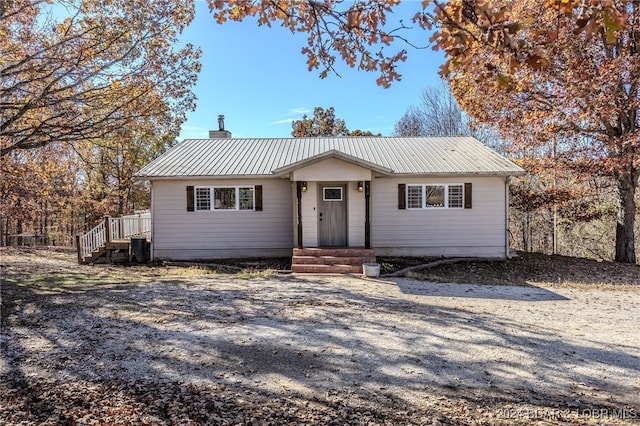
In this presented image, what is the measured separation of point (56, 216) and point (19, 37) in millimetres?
19014

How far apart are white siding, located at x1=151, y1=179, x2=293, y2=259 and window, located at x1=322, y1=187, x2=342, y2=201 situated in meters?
1.25

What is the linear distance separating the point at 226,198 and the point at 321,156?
11.8 ft

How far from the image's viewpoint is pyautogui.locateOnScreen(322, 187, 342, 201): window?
1158 cm

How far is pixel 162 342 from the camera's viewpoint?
4504mm

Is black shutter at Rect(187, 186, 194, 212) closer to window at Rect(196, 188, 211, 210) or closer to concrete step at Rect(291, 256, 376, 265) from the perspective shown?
window at Rect(196, 188, 211, 210)

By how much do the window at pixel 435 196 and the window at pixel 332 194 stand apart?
2.27 metres

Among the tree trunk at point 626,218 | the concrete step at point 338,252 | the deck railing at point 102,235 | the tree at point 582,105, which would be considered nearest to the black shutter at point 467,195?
the tree at point 582,105

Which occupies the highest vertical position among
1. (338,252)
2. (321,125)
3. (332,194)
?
(321,125)

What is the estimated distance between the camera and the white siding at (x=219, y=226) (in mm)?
11930

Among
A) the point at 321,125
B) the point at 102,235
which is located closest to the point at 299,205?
the point at 102,235

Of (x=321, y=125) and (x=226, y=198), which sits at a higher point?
(x=321, y=125)

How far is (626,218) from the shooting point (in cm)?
1270

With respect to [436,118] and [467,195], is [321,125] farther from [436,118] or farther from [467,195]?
[467,195]

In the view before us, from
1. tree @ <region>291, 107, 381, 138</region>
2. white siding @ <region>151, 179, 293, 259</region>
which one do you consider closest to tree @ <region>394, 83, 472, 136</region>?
tree @ <region>291, 107, 381, 138</region>
